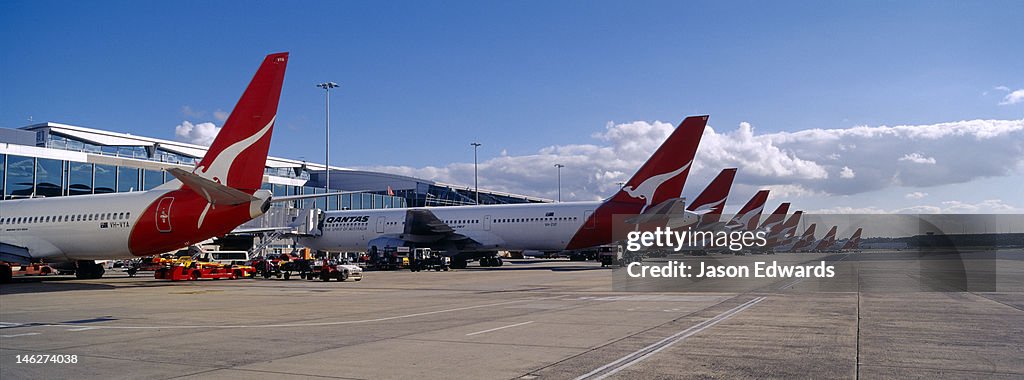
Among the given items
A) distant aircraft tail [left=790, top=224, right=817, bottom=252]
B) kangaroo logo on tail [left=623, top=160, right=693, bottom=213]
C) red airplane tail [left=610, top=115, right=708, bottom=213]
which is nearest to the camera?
red airplane tail [left=610, top=115, right=708, bottom=213]

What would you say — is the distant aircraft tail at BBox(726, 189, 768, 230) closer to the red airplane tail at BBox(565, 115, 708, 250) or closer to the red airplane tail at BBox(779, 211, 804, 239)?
the red airplane tail at BBox(779, 211, 804, 239)

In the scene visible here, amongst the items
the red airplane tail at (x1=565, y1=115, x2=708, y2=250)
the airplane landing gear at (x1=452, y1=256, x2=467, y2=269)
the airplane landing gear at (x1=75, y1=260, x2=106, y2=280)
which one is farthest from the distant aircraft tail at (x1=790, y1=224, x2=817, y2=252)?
the airplane landing gear at (x1=75, y1=260, x2=106, y2=280)

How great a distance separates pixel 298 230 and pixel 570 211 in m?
19.8

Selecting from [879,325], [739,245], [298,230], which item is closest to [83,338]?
[879,325]

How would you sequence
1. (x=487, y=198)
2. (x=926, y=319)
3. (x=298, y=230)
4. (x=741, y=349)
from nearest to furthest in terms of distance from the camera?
(x=741, y=349), (x=926, y=319), (x=298, y=230), (x=487, y=198)

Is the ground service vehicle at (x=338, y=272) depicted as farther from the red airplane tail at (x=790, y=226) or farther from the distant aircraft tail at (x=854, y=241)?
the distant aircraft tail at (x=854, y=241)

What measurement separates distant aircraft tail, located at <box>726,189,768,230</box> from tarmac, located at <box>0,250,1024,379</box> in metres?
50.5

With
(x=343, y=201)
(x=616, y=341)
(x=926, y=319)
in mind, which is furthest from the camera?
(x=343, y=201)

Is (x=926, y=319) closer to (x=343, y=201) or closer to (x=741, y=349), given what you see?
(x=741, y=349)

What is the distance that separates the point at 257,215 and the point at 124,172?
33.7 meters

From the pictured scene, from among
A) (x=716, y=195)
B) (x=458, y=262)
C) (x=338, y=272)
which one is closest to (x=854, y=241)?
(x=716, y=195)

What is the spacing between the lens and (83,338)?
35.1ft

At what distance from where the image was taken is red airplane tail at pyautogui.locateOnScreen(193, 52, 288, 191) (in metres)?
22.9

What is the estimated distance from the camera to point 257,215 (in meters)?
23.7
